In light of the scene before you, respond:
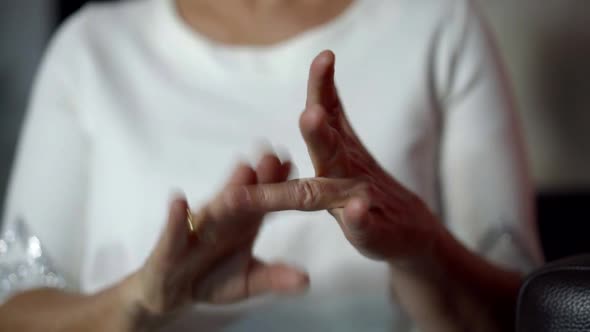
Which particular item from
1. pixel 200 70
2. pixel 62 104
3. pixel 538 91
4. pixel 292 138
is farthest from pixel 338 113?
pixel 538 91

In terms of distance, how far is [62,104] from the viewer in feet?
2.72

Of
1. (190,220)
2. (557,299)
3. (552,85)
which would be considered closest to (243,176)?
(190,220)

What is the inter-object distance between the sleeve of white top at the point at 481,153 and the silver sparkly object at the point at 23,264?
0.42 m

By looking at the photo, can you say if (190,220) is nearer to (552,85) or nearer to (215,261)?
(215,261)

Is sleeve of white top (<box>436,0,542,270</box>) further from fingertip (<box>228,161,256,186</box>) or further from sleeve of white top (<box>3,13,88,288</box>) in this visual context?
sleeve of white top (<box>3,13,88,288</box>)

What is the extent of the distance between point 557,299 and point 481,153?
0.28m

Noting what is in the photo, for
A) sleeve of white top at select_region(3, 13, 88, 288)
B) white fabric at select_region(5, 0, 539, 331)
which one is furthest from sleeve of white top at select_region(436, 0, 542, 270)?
sleeve of white top at select_region(3, 13, 88, 288)

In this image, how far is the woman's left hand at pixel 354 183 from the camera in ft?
1.48

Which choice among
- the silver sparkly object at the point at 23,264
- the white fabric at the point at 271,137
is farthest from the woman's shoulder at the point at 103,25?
the silver sparkly object at the point at 23,264

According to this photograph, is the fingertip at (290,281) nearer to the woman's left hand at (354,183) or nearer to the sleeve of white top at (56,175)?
→ the woman's left hand at (354,183)

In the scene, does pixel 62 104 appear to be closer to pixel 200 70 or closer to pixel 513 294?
pixel 200 70

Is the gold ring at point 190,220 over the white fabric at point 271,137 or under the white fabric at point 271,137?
over

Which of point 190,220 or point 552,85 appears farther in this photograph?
point 552,85

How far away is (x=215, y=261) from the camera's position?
577mm
